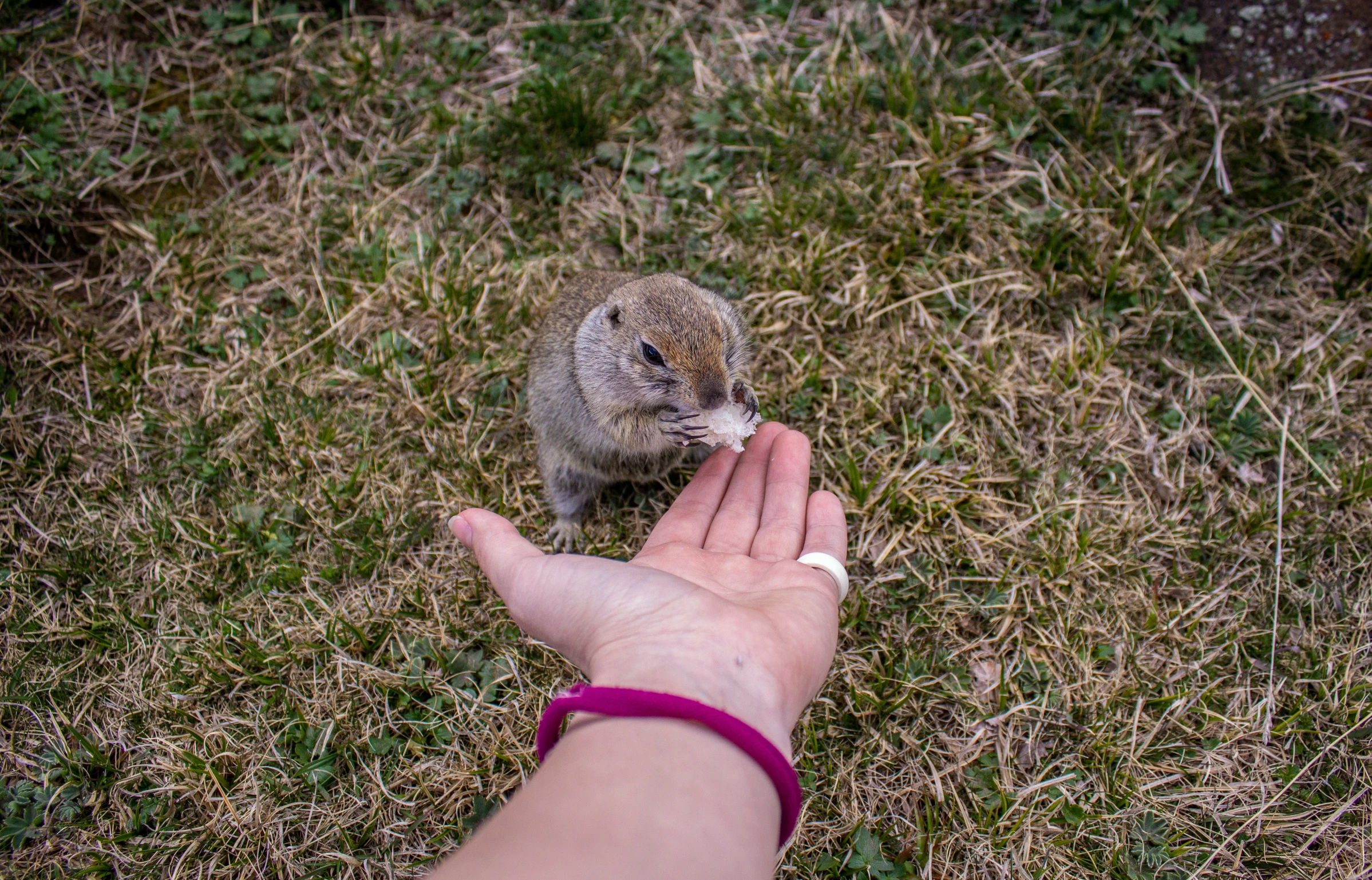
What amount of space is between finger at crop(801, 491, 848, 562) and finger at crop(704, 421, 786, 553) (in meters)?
0.24

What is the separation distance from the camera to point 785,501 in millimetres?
3465

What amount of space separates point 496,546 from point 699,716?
1.08m

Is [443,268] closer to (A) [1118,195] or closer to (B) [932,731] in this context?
(B) [932,731]

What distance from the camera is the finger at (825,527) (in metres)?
3.28

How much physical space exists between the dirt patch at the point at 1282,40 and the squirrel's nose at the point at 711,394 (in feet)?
13.1

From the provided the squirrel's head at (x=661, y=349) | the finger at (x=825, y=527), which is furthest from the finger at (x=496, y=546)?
the finger at (x=825, y=527)

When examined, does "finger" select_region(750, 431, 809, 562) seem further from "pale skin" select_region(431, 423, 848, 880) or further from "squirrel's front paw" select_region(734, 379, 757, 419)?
"squirrel's front paw" select_region(734, 379, 757, 419)

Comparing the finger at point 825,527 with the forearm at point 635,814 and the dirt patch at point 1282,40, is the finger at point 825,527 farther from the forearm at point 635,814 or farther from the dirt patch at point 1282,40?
the dirt patch at point 1282,40

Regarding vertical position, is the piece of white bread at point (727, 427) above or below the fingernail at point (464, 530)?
above

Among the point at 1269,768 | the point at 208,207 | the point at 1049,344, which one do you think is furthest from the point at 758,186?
the point at 1269,768

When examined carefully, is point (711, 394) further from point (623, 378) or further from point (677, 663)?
point (677, 663)

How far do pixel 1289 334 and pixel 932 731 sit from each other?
305 centimetres

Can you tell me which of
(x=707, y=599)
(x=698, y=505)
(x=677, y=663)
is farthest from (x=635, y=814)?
(x=698, y=505)

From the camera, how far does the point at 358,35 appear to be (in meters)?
5.27
